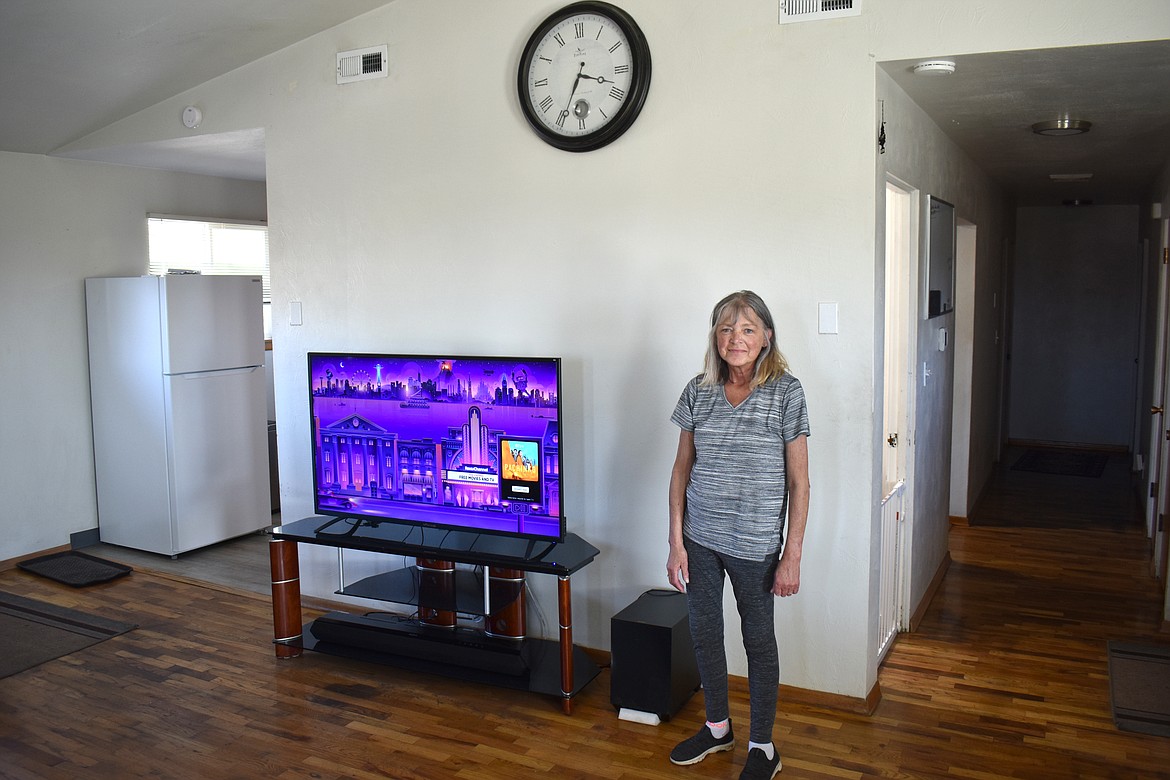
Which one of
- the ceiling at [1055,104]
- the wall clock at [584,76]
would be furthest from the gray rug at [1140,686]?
the wall clock at [584,76]

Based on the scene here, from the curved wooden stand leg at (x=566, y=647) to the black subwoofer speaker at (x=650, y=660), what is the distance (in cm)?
15

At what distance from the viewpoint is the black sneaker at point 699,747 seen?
300 centimetres

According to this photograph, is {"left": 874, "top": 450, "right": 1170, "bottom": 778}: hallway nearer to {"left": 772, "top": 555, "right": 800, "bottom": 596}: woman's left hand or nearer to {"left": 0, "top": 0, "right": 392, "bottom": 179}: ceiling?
{"left": 772, "top": 555, "right": 800, "bottom": 596}: woman's left hand

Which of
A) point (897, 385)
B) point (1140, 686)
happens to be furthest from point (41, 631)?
point (1140, 686)

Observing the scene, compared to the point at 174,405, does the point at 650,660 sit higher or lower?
lower

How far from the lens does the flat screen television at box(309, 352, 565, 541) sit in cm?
344

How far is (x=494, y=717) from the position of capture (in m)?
3.37

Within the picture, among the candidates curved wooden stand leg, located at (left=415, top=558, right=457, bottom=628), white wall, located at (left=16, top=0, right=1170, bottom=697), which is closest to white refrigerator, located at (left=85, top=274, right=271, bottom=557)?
white wall, located at (left=16, top=0, right=1170, bottom=697)

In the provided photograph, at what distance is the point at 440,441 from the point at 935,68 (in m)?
2.20

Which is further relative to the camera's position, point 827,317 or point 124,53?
point 124,53

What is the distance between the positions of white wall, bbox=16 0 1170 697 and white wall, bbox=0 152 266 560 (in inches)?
52.5

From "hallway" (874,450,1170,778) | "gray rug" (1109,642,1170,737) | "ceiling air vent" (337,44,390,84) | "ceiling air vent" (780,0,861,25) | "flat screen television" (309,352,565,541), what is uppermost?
"ceiling air vent" (337,44,390,84)

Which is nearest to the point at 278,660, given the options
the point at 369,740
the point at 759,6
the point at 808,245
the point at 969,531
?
the point at 369,740

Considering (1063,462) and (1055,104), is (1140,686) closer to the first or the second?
(1055,104)
